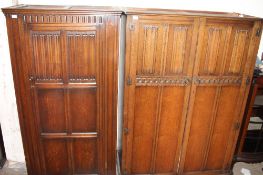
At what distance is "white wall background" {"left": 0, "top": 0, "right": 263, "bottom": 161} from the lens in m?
2.33

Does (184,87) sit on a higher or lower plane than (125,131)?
higher

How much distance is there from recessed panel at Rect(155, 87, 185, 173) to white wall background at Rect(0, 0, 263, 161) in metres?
0.97

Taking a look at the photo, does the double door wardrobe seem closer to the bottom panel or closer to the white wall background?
the bottom panel

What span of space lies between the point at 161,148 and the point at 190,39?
1.04 m

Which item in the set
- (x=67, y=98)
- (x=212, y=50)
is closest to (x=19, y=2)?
(x=67, y=98)

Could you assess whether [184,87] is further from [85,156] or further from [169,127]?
[85,156]

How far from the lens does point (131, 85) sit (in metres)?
2.00

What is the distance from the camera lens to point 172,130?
87.7 inches

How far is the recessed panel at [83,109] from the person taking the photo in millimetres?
2039

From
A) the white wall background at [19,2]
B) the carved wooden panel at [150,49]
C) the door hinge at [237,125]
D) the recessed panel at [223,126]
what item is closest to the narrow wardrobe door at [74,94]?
the carved wooden panel at [150,49]

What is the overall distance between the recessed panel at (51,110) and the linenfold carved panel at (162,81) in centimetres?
68

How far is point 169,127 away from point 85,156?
84cm

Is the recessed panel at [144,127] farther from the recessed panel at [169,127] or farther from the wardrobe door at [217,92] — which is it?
the wardrobe door at [217,92]

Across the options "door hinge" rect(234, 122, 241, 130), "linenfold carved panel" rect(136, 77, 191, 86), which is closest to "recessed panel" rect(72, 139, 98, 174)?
"linenfold carved panel" rect(136, 77, 191, 86)
